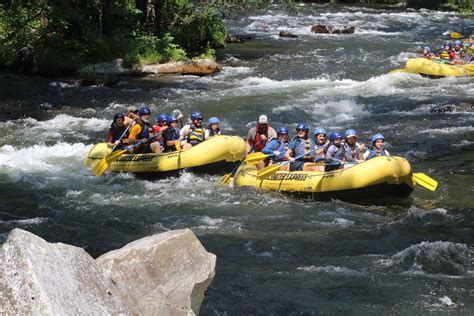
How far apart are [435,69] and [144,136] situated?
1040 cm

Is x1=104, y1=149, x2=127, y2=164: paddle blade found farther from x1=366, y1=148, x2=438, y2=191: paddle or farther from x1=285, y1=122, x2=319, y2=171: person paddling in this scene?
x1=366, y1=148, x2=438, y2=191: paddle

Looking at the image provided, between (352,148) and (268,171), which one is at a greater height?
(352,148)

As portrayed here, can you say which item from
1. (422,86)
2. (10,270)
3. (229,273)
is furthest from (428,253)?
(422,86)

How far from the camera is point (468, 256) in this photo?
6.79m

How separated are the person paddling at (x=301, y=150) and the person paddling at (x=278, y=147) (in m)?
0.18

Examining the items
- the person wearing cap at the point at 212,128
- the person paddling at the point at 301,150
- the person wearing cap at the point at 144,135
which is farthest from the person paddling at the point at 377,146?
the person wearing cap at the point at 144,135

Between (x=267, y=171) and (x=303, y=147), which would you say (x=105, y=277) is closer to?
(x=267, y=171)

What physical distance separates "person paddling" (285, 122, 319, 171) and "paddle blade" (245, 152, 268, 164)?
1.27 ft

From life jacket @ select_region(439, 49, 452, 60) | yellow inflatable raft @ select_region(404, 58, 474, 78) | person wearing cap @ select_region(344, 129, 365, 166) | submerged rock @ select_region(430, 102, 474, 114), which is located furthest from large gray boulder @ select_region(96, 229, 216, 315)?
life jacket @ select_region(439, 49, 452, 60)

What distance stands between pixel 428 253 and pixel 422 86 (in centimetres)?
1166

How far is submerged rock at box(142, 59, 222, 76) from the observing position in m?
20.0

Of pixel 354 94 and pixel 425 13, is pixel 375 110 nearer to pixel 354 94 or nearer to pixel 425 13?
pixel 354 94

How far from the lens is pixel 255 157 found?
9914mm

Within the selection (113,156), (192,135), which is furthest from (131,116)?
(192,135)
